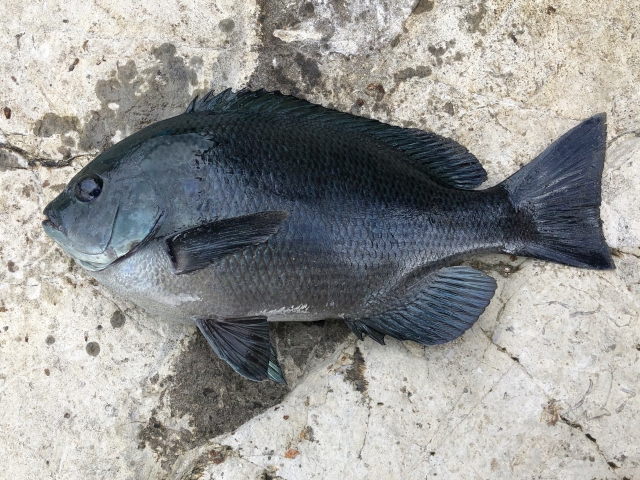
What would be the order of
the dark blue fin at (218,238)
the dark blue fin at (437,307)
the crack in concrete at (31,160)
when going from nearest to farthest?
1. the dark blue fin at (218,238)
2. the dark blue fin at (437,307)
3. the crack in concrete at (31,160)

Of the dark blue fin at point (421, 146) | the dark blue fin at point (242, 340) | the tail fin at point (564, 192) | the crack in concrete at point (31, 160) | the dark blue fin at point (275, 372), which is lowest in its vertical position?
the dark blue fin at point (275, 372)

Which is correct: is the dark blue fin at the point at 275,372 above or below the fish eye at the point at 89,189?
below

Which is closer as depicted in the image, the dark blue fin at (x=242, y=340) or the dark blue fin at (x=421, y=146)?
the dark blue fin at (x=242, y=340)

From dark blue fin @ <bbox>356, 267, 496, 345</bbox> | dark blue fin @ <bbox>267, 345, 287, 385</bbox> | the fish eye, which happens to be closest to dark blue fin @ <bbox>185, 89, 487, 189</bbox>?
dark blue fin @ <bbox>356, 267, 496, 345</bbox>

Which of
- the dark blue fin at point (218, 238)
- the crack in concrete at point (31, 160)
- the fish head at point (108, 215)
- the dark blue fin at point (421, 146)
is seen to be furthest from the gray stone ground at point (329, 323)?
the dark blue fin at point (218, 238)

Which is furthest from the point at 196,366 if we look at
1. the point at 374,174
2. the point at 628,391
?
the point at 628,391

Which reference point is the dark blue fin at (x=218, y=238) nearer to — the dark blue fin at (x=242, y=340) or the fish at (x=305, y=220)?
the fish at (x=305, y=220)

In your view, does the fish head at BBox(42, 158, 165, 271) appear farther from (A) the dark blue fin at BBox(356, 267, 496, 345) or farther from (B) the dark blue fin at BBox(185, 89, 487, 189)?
Answer: (A) the dark blue fin at BBox(356, 267, 496, 345)
